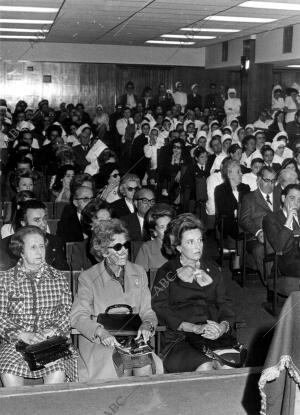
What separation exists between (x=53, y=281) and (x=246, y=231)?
129 inches

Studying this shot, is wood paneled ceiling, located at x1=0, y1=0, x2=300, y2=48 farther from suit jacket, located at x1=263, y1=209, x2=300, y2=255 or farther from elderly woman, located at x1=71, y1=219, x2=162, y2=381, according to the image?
elderly woman, located at x1=71, y1=219, x2=162, y2=381

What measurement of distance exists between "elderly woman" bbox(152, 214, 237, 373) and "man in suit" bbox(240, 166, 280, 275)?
2.34 m

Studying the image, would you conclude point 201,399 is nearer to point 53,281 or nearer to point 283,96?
point 53,281

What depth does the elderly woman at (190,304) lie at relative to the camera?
369 centimetres

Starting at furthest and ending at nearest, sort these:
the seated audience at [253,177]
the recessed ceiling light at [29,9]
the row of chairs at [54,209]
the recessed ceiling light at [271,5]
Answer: the recessed ceiling light at [29,9], the recessed ceiling light at [271,5], the seated audience at [253,177], the row of chairs at [54,209]

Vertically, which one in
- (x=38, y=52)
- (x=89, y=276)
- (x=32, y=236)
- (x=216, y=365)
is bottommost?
(x=216, y=365)

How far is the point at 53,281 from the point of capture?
3736 mm

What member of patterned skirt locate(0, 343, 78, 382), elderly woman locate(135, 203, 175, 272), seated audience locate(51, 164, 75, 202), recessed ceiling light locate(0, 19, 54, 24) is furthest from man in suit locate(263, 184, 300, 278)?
recessed ceiling light locate(0, 19, 54, 24)

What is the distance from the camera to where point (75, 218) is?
5.77m

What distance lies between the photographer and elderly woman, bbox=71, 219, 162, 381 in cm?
359

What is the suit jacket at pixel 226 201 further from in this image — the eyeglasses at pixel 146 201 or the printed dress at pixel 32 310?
the printed dress at pixel 32 310

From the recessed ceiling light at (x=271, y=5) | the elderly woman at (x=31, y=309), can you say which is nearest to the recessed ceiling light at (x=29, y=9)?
the recessed ceiling light at (x=271, y=5)

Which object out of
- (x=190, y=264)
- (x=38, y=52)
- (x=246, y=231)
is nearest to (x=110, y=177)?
(x=246, y=231)

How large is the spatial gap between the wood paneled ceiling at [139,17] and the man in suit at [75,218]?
445cm
